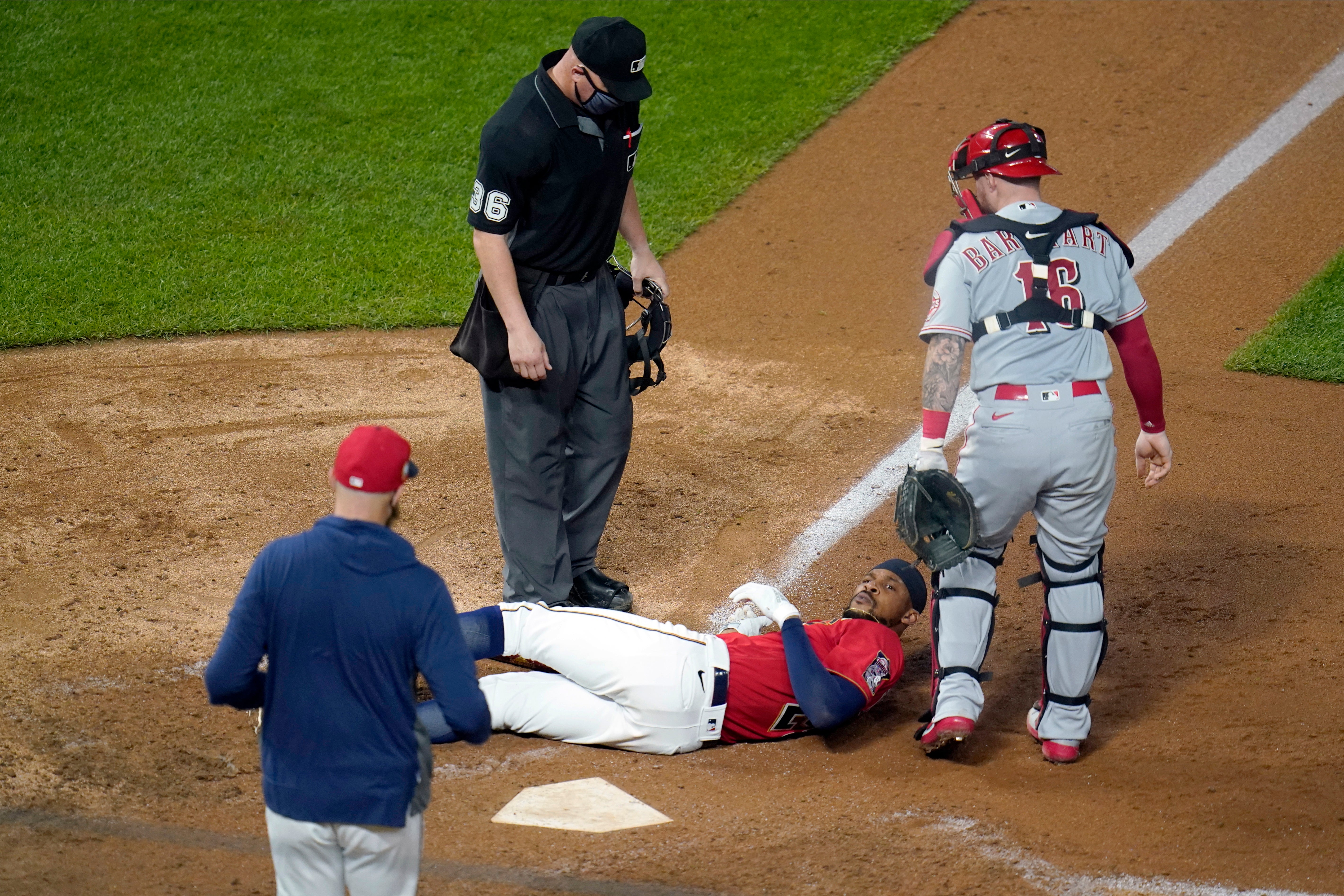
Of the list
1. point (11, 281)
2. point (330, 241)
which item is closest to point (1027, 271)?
point (330, 241)

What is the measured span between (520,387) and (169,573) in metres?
1.81

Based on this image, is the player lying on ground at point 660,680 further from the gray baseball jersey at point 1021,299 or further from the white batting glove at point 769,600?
the gray baseball jersey at point 1021,299

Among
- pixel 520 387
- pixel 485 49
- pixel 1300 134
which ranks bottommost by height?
pixel 520 387

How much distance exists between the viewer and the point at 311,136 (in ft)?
32.8

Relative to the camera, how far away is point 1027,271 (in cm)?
401

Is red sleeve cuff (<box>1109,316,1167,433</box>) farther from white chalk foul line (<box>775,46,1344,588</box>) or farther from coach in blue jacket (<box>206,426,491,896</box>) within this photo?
coach in blue jacket (<box>206,426,491,896</box>)

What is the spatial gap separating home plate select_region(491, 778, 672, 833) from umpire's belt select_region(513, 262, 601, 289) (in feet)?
5.70

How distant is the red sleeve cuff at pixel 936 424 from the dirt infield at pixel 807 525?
111 centimetres

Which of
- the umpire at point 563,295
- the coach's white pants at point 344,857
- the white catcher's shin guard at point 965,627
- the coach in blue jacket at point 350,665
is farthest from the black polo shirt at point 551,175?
the coach's white pants at point 344,857

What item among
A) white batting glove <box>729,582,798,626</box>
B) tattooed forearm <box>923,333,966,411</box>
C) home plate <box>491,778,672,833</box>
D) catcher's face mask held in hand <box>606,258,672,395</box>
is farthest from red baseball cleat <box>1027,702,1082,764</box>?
catcher's face mask held in hand <box>606,258,672,395</box>

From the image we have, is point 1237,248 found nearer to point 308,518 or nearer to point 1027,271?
point 1027,271

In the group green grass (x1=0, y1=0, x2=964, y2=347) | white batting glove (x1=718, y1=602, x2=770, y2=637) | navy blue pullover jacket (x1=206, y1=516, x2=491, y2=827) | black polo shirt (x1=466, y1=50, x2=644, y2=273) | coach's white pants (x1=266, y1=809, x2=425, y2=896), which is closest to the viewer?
navy blue pullover jacket (x1=206, y1=516, x2=491, y2=827)

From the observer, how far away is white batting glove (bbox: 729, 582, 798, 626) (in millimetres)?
4473

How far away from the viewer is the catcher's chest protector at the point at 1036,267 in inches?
158
